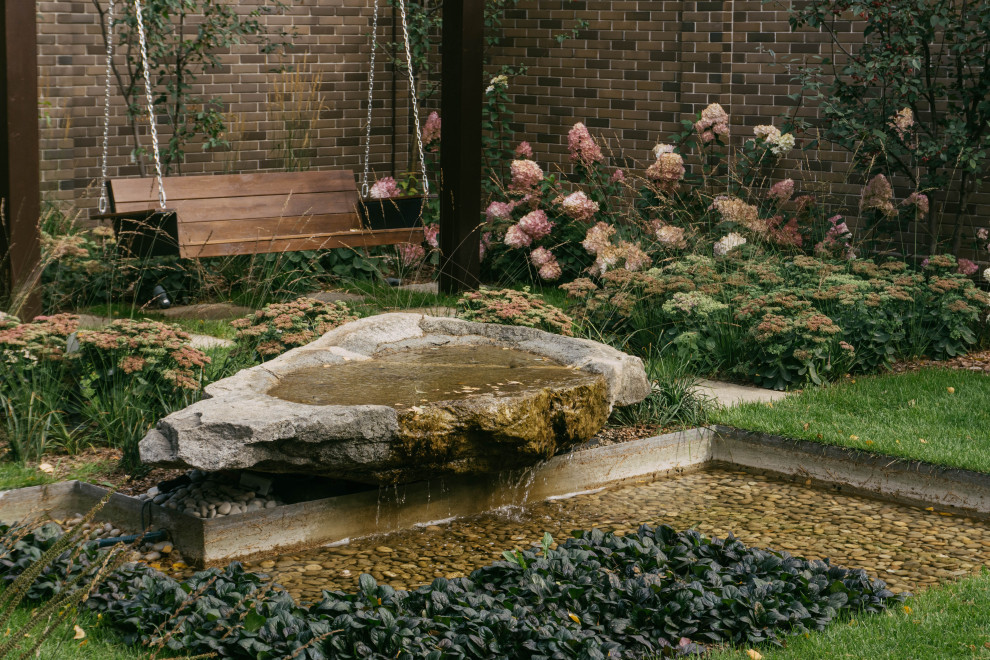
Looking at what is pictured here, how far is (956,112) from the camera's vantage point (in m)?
7.90

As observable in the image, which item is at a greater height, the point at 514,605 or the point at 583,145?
the point at 583,145

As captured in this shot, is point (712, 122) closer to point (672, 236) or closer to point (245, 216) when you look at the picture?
point (672, 236)

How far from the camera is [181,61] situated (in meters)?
9.57

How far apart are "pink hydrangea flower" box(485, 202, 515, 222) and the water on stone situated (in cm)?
408

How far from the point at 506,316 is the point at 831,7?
3.99 m

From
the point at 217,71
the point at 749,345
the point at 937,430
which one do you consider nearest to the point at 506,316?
the point at 749,345

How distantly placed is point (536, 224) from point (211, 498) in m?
5.06

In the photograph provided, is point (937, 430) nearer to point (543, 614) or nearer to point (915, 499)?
point (915, 499)

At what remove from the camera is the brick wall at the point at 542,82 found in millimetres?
9148

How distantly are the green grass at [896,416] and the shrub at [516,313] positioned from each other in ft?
3.30

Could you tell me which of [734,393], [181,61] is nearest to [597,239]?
[734,393]

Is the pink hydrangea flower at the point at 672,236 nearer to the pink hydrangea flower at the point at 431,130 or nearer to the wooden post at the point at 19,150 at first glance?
the pink hydrangea flower at the point at 431,130

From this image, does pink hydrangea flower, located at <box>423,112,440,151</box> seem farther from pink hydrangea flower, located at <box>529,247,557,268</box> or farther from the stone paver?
the stone paver

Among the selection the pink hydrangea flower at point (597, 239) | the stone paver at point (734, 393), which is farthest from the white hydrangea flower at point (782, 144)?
the stone paver at point (734, 393)
